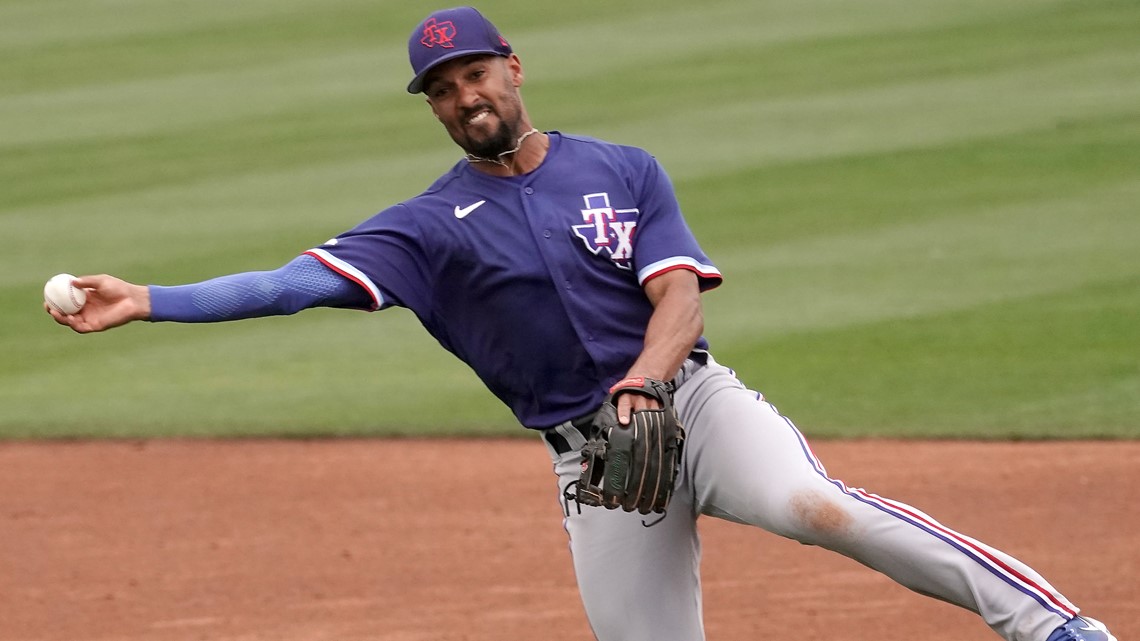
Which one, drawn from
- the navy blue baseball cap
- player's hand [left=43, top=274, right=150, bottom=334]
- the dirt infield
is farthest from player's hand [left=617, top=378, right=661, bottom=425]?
the dirt infield

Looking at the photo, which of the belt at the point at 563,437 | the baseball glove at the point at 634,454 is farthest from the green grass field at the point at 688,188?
the baseball glove at the point at 634,454

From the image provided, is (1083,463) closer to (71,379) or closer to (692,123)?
(71,379)

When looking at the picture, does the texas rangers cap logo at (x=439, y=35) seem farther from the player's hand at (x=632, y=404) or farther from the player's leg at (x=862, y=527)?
the player's leg at (x=862, y=527)

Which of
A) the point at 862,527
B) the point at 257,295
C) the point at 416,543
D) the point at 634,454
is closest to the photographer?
the point at 862,527

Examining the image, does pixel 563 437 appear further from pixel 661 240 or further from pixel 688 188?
pixel 688 188

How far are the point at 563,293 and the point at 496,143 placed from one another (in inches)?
15.9

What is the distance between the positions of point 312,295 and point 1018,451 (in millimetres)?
4155

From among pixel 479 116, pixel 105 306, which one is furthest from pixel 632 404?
pixel 105 306

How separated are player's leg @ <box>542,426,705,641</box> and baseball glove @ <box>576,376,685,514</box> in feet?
0.74

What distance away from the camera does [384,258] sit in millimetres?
3896

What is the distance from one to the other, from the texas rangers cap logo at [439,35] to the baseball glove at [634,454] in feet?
3.01

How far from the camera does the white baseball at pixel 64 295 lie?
3.45 meters

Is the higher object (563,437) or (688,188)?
(563,437)

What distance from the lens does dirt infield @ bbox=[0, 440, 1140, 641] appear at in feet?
17.6
